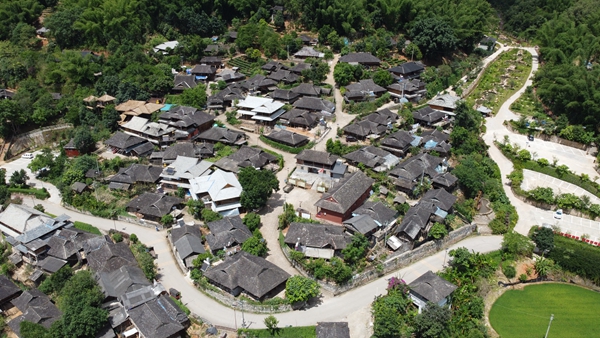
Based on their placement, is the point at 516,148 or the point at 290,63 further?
the point at 290,63

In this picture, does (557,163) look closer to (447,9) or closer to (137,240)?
(447,9)

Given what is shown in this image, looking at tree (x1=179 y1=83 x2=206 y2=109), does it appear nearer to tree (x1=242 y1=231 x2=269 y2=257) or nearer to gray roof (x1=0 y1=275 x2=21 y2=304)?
tree (x1=242 y1=231 x2=269 y2=257)

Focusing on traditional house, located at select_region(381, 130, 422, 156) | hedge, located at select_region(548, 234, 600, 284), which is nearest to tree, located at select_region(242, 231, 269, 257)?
traditional house, located at select_region(381, 130, 422, 156)

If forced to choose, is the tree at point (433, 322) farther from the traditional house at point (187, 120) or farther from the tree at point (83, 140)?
the tree at point (83, 140)

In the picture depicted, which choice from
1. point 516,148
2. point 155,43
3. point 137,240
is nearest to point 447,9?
point 516,148

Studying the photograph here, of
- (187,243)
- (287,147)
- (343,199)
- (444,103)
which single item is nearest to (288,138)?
(287,147)

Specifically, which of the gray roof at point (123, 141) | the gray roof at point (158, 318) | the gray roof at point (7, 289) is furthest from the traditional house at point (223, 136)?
the gray roof at point (7, 289)

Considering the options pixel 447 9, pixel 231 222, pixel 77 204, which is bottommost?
pixel 77 204

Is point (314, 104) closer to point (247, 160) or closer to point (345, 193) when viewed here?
point (247, 160)
